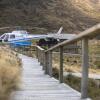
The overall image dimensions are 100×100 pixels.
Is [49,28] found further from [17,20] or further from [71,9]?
[71,9]

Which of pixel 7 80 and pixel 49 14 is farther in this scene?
pixel 49 14

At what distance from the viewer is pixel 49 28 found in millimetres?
68438

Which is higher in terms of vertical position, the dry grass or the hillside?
the hillside

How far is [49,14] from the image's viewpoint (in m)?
73.8

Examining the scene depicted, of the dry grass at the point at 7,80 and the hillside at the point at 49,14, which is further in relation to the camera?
the hillside at the point at 49,14

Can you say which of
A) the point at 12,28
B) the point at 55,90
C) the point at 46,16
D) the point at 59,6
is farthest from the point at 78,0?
the point at 55,90

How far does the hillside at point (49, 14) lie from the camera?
2709 inches

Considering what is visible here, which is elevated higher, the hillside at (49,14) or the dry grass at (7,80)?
the hillside at (49,14)

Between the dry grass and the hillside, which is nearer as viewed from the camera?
the dry grass

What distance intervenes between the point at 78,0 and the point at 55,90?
73282mm

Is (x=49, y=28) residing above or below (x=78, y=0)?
below


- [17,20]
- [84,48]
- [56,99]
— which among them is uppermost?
[17,20]

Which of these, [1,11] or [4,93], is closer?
[4,93]

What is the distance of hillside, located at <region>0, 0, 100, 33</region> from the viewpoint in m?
68.8
